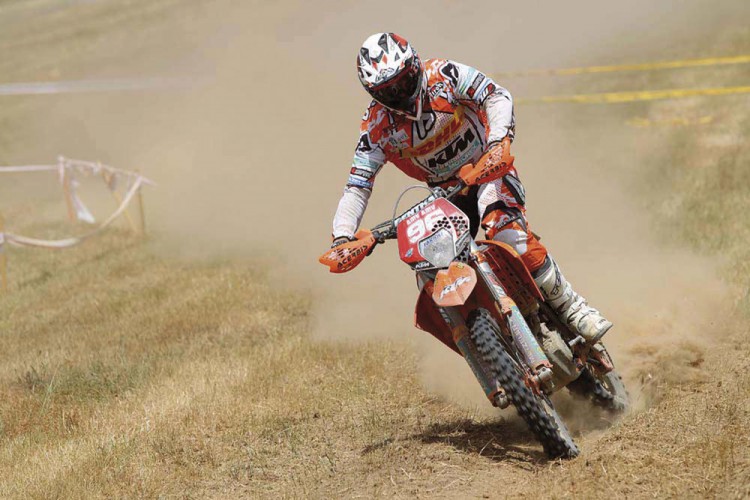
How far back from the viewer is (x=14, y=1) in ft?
171

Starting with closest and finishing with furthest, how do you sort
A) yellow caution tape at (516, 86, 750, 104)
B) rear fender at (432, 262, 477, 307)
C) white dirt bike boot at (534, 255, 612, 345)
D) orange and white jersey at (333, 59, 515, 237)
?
rear fender at (432, 262, 477, 307) → white dirt bike boot at (534, 255, 612, 345) → orange and white jersey at (333, 59, 515, 237) → yellow caution tape at (516, 86, 750, 104)

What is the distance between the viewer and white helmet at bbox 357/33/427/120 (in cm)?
558

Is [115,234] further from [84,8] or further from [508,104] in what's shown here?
[84,8]

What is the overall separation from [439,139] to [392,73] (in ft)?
2.38

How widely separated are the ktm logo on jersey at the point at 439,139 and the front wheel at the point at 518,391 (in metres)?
1.32

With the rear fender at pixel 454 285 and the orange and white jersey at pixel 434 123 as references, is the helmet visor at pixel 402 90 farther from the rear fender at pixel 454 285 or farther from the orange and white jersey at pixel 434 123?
the rear fender at pixel 454 285

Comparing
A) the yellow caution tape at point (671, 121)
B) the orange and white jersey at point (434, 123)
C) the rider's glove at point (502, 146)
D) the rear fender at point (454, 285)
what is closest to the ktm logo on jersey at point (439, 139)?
the orange and white jersey at point (434, 123)

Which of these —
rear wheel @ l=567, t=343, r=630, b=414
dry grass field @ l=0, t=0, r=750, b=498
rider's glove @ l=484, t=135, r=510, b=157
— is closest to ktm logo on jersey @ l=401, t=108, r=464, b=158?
rider's glove @ l=484, t=135, r=510, b=157

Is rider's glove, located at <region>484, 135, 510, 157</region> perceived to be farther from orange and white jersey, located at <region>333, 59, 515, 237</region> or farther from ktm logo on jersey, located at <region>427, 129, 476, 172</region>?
ktm logo on jersey, located at <region>427, 129, 476, 172</region>

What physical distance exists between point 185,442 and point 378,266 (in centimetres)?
485

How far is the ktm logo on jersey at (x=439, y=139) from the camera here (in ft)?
20.0

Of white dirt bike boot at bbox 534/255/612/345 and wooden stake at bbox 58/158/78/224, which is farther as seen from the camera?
wooden stake at bbox 58/158/78/224

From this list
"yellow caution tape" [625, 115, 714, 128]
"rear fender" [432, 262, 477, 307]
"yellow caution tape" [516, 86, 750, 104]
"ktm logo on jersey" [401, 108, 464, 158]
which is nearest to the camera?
"rear fender" [432, 262, 477, 307]

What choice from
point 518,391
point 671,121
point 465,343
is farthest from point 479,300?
point 671,121
